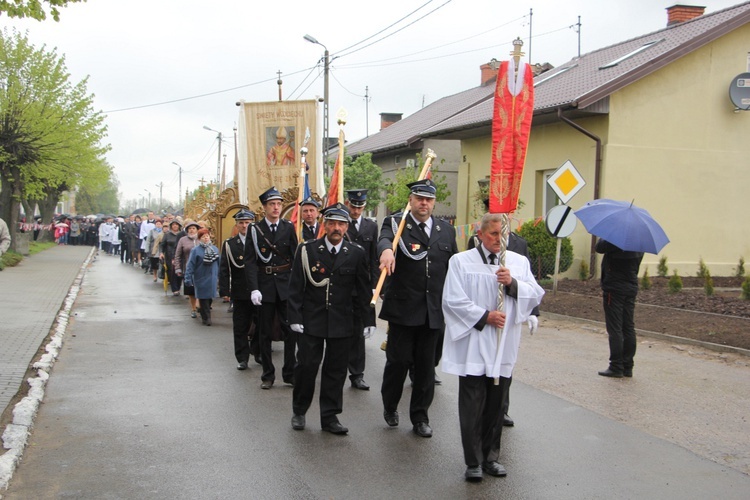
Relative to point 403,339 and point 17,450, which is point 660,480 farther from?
point 17,450

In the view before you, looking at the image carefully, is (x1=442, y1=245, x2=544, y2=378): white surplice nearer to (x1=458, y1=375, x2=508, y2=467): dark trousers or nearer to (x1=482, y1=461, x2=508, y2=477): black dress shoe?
(x1=458, y1=375, x2=508, y2=467): dark trousers

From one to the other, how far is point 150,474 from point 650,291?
12795mm

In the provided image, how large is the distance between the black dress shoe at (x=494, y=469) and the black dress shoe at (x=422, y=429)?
3.08ft

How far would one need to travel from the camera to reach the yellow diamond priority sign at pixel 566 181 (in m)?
14.4

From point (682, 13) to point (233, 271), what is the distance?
2109 centimetres

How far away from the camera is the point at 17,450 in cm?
573

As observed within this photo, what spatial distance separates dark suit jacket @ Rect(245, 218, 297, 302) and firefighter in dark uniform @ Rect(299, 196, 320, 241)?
214mm

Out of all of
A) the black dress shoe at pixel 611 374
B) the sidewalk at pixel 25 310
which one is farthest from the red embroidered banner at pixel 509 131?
the sidewalk at pixel 25 310

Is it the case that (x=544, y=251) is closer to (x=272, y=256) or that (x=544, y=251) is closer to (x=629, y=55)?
(x=629, y=55)

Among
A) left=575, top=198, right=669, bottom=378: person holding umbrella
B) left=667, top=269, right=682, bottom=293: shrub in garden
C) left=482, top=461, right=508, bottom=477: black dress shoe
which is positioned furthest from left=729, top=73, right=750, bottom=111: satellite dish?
left=482, top=461, right=508, bottom=477: black dress shoe

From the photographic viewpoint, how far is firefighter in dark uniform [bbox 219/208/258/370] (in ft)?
30.1

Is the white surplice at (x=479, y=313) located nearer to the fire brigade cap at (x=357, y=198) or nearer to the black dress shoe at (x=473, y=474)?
the black dress shoe at (x=473, y=474)

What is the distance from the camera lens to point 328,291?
6.56 metres

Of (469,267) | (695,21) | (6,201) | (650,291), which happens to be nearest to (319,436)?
(469,267)
